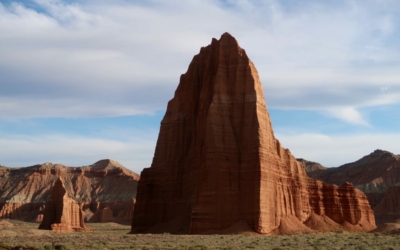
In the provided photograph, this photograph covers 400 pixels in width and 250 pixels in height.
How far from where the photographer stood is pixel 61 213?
10344 cm

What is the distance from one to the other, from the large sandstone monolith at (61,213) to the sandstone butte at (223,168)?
106 ft

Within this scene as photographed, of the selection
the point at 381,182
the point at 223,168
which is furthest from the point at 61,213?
the point at 381,182

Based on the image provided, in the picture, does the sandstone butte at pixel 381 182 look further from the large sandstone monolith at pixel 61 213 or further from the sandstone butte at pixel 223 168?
the sandstone butte at pixel 223 168

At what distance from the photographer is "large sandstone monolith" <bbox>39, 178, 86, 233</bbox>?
337 feet

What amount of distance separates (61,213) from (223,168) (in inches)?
1924

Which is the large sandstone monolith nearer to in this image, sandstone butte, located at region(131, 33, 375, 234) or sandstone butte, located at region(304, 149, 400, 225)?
sandstone butte, located at region(131, 33, 375, 234)

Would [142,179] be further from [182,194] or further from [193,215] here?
[193,215]

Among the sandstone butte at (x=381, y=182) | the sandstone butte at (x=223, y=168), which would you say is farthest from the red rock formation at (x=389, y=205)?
the sandstone butte at (x=223, y=168)

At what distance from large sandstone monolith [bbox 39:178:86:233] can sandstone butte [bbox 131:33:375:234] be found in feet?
106

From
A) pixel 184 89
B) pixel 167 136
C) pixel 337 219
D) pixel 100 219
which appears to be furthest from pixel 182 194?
pixel 100 219

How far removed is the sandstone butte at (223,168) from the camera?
63062 millimetres

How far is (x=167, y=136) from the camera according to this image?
76.3m

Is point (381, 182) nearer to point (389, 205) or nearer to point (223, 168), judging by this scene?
point (389, 205)

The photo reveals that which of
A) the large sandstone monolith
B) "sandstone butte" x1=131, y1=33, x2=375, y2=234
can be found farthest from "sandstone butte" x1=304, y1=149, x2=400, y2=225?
"sandstone butte" x1=131, y1=33, x2=375, y2=234
